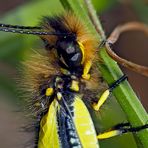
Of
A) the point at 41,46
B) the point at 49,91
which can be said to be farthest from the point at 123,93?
the point at 41,46

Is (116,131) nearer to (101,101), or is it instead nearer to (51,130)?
(101,101)

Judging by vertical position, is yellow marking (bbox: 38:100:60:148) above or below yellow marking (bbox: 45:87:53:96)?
below

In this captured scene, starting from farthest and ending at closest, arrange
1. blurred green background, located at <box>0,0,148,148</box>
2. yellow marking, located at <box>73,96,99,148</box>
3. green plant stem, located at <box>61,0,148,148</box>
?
blurred green background, located at <box>0,0,148,148</box> → yellow marking, located at <box>73,96,99,148</box> → green plant stem, located at <box>61,0,148,148</box>

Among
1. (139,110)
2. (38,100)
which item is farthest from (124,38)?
(139,110)

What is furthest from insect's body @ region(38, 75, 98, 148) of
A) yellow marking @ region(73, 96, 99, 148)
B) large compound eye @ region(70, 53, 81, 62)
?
large compound eye @ region(70, 53, 81, 62)

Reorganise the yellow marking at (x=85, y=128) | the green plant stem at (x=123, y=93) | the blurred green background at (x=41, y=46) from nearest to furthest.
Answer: the green plant stem at (x=123, y=93)
the yellow marking at (x=85, y=128)
the blurred green background at (x=41, y=46)

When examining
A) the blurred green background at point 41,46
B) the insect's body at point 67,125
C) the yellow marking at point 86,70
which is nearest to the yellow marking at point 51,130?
the insect's body at point 67,125

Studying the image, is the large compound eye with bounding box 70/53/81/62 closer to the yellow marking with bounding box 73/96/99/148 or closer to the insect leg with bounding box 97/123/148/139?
the yellow marking with bounding box 73/96/99/148

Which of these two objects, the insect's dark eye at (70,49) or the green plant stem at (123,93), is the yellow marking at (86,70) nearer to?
the insect's dark eye at (70,49)

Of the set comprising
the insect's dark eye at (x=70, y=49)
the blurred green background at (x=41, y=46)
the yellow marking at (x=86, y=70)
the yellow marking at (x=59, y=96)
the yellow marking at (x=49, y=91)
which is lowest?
the yellow marking at (x=59, y=96)
